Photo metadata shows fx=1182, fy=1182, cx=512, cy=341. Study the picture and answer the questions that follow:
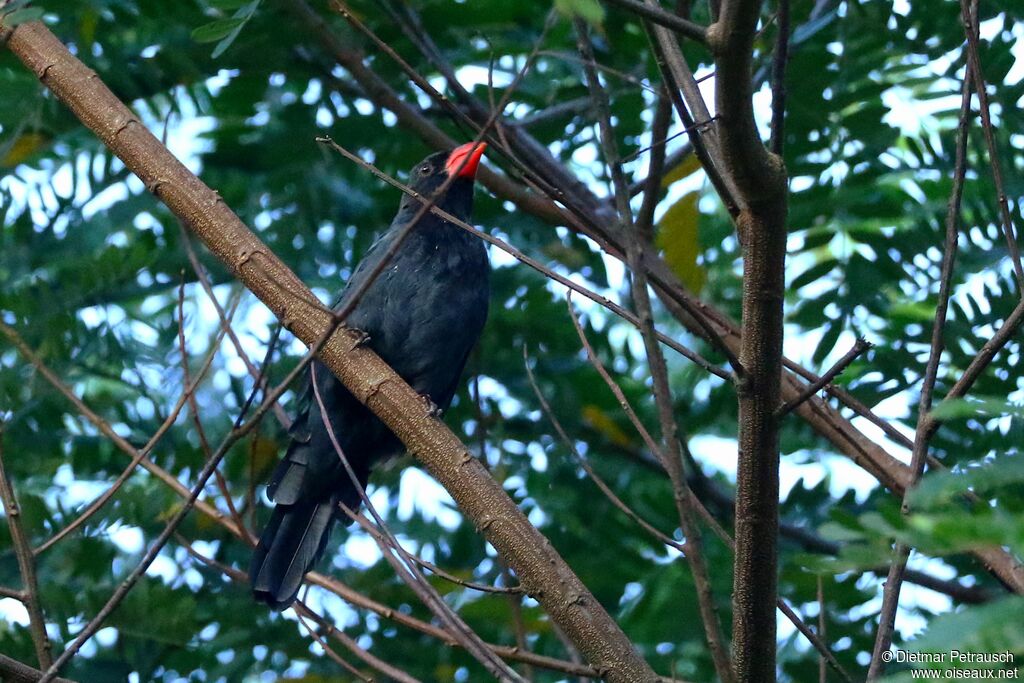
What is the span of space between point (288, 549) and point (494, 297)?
1.31 m

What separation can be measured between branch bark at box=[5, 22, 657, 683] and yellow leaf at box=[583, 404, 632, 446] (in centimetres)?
119

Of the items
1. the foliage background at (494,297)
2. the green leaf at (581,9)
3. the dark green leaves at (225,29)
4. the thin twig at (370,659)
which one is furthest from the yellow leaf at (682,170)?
the green leaf at (581,9)

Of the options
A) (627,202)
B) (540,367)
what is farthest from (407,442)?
(540,367)

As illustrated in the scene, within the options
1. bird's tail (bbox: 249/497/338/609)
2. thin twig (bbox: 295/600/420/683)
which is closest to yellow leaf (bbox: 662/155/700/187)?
bird's tail (bbox: 249/497/338/609)

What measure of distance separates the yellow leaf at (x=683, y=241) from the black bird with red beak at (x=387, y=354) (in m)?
0.70

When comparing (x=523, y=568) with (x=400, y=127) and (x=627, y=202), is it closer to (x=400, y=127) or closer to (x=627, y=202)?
(x=627, y=202)

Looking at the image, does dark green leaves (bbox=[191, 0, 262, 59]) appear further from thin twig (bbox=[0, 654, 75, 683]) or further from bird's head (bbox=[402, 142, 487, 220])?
thin twig (bbox=[0, 654, 75, 683])

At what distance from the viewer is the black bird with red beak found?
396cm

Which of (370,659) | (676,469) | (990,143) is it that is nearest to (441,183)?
(370,659)

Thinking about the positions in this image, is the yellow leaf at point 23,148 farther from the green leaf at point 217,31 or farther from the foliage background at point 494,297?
the green leaf at point 217,31

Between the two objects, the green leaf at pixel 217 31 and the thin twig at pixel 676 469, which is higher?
the green leaf at pixel 217 31

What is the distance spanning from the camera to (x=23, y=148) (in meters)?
4.56

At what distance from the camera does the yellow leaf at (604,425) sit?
4355 millimetres

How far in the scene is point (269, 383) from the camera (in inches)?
164
